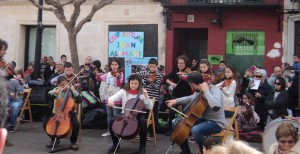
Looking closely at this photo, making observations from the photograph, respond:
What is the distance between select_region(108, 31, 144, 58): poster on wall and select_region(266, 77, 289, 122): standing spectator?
24.6ft

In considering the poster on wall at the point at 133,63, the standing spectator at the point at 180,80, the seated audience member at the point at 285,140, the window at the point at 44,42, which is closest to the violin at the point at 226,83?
the standing spectator at the point at 180,80

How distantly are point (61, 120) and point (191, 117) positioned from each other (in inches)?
84.9

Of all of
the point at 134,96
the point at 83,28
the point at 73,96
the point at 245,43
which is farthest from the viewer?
the point at 83,28

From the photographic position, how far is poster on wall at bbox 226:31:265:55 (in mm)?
14398

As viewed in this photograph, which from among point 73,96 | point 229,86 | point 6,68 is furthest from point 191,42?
point 6,68

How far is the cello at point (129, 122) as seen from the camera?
710cm

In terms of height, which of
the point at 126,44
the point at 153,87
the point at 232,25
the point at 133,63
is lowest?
the point at 153,87

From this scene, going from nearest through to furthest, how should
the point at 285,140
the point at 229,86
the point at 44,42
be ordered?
the point at 285,140, the point at 229,86, the point at 44,42

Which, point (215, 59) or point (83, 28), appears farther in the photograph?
point (83, 28)

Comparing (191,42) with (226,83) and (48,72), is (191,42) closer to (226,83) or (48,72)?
(48,72)

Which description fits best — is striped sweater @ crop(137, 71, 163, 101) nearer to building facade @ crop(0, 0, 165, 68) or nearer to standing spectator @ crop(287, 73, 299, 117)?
standing spectator @ crop(287, 73, 299, 117)

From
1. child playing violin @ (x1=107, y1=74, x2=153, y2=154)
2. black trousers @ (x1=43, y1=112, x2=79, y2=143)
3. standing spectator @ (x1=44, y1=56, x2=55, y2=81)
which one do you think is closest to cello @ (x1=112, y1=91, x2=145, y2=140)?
child playing violin @ (x1=107, y1=74, x2=153, y2=154)

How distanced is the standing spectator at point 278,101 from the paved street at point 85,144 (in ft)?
2.18

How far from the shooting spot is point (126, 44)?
15.8 meters
